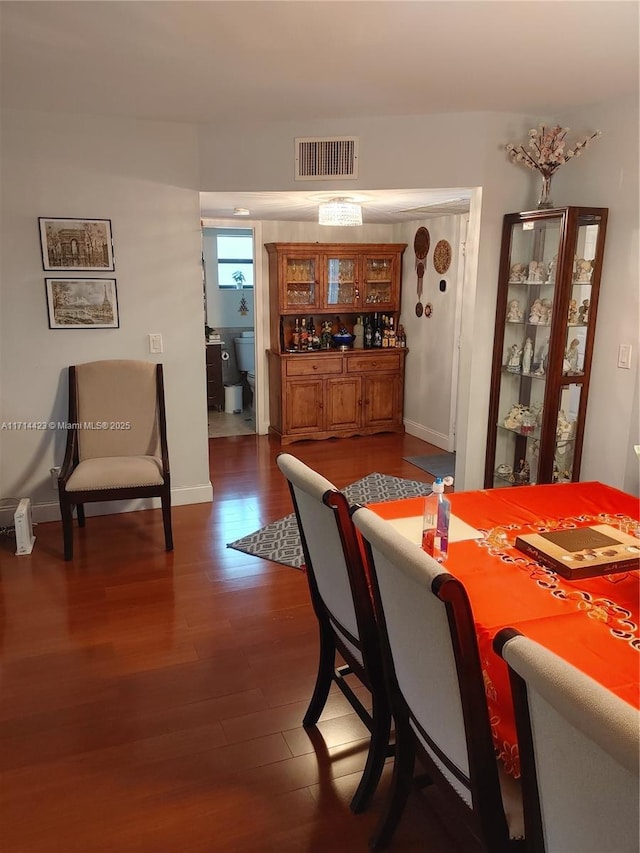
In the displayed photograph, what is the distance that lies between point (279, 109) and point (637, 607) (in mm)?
3107

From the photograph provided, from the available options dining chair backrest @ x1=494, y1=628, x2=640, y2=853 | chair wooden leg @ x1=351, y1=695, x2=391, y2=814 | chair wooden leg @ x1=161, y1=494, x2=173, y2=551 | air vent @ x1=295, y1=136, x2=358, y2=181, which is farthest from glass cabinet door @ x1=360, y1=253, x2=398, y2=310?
dining chair backrest @ x1=494, y1=628, x2=640, y2=853

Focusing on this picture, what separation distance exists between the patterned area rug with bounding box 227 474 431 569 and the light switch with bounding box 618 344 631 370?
1.72m

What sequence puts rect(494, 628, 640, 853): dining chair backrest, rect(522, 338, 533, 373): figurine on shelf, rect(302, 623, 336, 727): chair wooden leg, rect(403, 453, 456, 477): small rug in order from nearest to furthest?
rect(494, 628, 640, 853): dining chair backrest < rect(302, 623, 336, 727): chair wooden leg < rect(522, 338, 533, 373): figurine on shelf < rect(403, 453, 456, 477): small rug

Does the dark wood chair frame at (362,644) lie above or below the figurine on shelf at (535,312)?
below

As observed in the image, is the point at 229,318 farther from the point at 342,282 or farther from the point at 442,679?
the point at 442,679

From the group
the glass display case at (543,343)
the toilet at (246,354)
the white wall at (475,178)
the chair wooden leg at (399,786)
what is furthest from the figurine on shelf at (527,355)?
the toilet at (246,354)

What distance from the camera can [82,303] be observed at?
389 cm

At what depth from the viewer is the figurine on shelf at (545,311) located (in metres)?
3.55

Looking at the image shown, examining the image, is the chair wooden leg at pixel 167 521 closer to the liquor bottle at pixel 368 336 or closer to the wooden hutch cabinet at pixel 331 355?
the wooden hutch cabinet at pixel 331 355

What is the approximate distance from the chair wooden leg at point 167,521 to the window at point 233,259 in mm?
4880

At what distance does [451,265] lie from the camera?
559 centimetres

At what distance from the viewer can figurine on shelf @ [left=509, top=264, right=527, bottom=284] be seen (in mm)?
3754

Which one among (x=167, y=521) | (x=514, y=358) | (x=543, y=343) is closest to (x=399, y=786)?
(x=167, y=521)

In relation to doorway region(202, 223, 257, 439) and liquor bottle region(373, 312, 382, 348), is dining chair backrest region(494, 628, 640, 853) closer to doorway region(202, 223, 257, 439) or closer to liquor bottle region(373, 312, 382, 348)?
liquor bottle region(373, 312, 382, 348)
